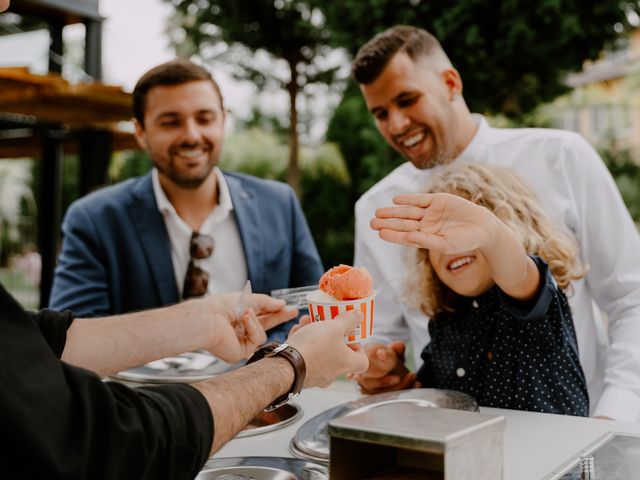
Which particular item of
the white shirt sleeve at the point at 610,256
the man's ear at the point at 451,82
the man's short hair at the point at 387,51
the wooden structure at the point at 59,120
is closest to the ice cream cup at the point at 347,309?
the white shirt sleeve at the point at 610,256

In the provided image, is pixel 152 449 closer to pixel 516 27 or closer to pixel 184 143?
pixel 184 143

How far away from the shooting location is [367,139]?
43.1ft

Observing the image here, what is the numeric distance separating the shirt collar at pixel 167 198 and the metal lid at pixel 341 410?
2130 mm

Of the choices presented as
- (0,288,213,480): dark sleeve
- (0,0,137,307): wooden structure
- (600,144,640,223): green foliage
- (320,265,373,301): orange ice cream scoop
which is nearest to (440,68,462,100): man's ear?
(320,265,373,301): orange ice cream scoop

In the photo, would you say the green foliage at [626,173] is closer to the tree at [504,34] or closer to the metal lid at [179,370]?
the tree at [504,34]

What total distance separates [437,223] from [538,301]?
0.50 m

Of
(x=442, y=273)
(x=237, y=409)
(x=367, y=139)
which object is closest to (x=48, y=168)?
(x=367, y=139)

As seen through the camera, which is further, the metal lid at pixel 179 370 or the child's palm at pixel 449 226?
the metal lid at pixel 179 370

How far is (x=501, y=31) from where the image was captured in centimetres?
1065

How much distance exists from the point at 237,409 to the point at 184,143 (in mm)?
2894

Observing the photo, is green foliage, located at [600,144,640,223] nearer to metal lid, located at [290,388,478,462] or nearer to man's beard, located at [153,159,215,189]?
man's beard, located at [153,159,215,189]

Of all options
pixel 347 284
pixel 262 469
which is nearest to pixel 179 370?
pixel 347 284

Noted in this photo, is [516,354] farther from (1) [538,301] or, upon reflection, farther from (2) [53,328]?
(2) [53,328]

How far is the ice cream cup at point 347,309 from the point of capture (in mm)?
2174
